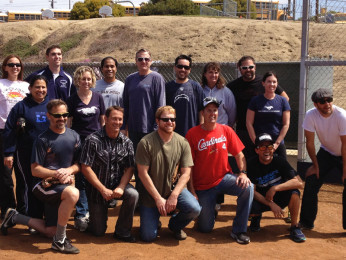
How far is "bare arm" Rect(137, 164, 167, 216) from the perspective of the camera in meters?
4.96

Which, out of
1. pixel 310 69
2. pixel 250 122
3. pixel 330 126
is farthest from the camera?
pixel 310 69

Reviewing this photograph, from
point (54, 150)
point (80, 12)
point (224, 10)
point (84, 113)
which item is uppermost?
point (80, 12)

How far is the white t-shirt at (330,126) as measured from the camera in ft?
17.9

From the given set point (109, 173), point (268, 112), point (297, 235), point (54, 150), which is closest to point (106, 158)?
point (109, 173)

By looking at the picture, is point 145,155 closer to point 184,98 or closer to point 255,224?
point 184,98

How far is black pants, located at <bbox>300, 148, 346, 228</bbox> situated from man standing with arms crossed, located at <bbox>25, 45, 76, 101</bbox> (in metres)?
3.41

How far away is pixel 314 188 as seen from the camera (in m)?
5.55

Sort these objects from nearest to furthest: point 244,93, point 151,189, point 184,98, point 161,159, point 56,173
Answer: point 56,173 < point 151,189 < point 161,159 < point 184,98 < point 244,93

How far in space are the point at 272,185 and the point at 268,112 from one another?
1.04m

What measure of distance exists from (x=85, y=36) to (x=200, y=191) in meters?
25.1

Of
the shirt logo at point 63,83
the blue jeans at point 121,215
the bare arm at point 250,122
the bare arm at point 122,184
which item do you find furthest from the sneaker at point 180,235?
the shirt logo at point 63,83

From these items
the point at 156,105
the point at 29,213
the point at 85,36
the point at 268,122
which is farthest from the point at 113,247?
the point at 85,36

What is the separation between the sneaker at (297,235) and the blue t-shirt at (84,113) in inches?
108

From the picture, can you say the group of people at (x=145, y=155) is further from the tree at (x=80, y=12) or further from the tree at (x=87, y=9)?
the tree at (x=87, y=9)
